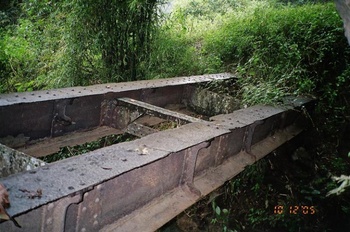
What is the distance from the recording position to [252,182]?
452 centimetres

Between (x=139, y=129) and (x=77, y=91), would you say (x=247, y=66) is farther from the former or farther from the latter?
(x=77, y=91)

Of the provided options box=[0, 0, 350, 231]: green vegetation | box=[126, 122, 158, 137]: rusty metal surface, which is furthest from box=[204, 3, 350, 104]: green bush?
box=[126, 122, 158, 137]: rusty metal surface

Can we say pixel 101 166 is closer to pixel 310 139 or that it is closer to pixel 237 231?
pixel 237 231

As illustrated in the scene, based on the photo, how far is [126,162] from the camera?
184 cm

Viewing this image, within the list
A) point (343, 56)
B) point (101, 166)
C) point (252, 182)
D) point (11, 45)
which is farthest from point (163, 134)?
point (11, 45)

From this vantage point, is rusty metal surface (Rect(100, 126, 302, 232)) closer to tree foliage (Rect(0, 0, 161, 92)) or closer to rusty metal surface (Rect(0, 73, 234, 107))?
rusty metal surface (Rect(0, 73, 234, 107))

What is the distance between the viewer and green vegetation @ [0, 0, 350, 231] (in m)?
4.22

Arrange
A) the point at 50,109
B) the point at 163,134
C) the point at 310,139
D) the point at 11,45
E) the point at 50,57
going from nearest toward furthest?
1. the point at 163,134
2. the point at 50,109
3. the point at 310,139
4. the point at 50,57
5. the point at 11,45

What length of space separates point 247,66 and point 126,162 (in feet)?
13.7

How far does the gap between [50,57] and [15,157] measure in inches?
210

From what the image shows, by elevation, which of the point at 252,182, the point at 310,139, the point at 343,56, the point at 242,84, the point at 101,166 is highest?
the point at 343,56
